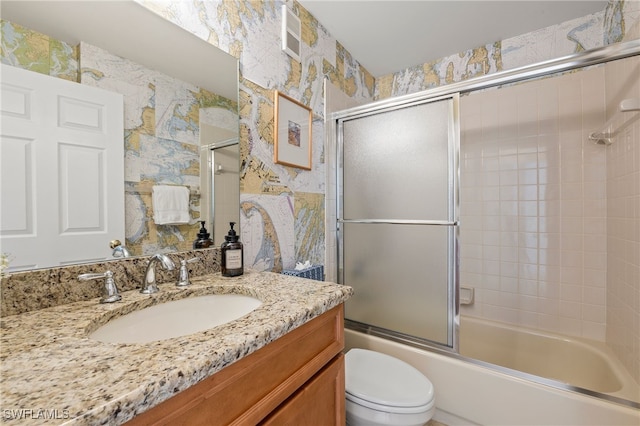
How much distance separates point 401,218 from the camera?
159 cm

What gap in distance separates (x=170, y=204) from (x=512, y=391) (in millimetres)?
1718

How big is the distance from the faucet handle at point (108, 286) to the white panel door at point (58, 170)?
62 mm

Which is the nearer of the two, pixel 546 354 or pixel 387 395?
pixel 387 395

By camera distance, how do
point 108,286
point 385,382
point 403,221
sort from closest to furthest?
1. point 108,286
2. point 385,382
3. point 403,221

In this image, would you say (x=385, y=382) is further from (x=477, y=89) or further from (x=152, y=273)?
(x=477, y=89)

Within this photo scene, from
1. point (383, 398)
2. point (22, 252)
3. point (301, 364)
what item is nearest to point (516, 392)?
point (383, 398)

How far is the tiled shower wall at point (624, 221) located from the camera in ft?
4.31

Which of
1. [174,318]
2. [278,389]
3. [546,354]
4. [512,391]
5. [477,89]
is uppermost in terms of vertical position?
[477,89]

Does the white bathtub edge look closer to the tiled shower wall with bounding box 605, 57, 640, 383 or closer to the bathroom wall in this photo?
the tiled shower wall with bounding box 605, 57, 640, 383

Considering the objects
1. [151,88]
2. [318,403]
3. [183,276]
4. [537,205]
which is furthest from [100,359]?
[537,205]

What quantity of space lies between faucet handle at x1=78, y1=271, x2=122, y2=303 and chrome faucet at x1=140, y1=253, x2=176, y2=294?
0.07m

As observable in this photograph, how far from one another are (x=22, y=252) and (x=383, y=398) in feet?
4.14

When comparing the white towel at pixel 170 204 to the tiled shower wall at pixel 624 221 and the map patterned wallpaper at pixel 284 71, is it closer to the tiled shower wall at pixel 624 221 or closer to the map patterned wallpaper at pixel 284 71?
the map patterned wallpaper at pixel 284 71

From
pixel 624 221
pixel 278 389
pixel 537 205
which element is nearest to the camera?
pixel 278 389
